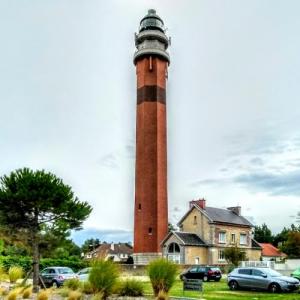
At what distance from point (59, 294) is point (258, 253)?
47109 millimetres

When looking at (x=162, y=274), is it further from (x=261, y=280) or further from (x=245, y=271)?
(x=245, y=271)

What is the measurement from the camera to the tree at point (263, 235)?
9844 cm

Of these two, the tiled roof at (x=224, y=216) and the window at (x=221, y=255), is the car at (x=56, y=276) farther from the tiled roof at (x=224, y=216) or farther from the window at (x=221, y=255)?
the window at (x=221, y=255)

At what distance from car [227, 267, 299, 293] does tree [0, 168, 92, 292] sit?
1040 cm

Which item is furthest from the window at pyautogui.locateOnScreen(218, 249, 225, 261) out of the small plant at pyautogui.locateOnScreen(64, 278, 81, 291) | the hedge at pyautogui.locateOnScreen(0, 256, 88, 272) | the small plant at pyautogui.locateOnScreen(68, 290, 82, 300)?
the small plant at pyautogui.locateOnScreen(68, 290, 82, 300)

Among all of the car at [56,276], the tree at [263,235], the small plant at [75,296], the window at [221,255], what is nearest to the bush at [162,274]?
the small plant at [75,296]

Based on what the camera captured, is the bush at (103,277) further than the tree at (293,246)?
No

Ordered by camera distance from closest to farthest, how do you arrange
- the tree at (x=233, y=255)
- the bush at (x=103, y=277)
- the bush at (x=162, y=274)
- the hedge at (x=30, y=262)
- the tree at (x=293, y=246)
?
the bush at (x=103, y=277), the bush at (x=162, y=274), the hedge at (x=30, y=262), the tree at (x=233, y=255), the tree at (x=293, y=246)

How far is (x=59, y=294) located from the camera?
68.6 ft

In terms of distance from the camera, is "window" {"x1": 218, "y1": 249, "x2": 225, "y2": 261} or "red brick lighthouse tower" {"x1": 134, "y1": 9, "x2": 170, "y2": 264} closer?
"red brick lighthouse tower" {"x1": 134, "y1": 9, "x2": 170, "y2": 264}

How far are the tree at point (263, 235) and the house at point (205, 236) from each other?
124 ft

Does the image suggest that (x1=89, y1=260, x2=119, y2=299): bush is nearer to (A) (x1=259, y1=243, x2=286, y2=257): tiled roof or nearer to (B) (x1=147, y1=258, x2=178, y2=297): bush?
(B) (x1=147, y1=258, x2=178, y2=297): bush

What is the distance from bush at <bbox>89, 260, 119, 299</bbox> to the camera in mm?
18500

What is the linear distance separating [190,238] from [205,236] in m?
2.28
